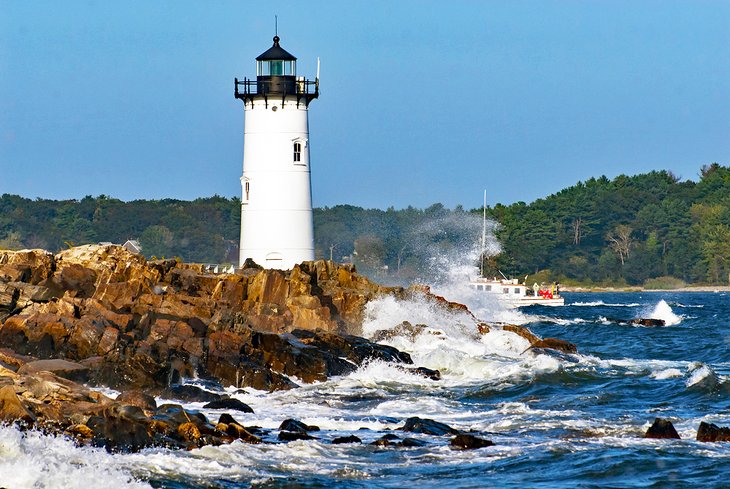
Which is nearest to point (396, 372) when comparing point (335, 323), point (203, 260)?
point (335, 323)

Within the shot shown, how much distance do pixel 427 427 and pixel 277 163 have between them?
64.8ft

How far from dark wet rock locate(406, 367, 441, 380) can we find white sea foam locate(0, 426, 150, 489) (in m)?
12.1

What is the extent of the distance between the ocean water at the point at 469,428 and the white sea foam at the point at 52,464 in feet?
0.07

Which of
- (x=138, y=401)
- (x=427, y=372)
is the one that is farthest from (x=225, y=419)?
(x=427, y=372)

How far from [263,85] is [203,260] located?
65014 millimetres

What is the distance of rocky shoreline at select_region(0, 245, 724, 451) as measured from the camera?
18.0 m

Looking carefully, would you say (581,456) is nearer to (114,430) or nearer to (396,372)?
(114,430)

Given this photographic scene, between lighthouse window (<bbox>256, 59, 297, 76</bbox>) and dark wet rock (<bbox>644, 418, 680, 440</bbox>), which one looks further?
lighthouse window (<bbox>256, 59, 297, 76</bbox>)

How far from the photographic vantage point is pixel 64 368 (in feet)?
74.4

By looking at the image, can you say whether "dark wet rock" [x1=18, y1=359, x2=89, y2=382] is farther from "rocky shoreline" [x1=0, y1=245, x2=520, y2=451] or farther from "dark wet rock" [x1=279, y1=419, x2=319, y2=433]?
"dark wet rock" [x1=279, y1=419, x2=319, y2=433]

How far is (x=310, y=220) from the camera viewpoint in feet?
129

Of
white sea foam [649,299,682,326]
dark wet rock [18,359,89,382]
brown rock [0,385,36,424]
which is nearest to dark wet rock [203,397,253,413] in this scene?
dark wet rock [18,359,89,382]

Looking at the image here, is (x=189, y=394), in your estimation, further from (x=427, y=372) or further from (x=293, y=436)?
(x=427, y=372)

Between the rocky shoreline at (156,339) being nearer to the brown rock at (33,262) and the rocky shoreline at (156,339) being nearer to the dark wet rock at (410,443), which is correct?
the brown rock at (33,262)
